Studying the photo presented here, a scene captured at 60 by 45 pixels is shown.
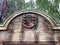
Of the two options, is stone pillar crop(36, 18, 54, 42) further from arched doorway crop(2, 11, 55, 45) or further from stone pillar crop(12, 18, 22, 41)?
stone pillar crop(12, 18, 22, 41)

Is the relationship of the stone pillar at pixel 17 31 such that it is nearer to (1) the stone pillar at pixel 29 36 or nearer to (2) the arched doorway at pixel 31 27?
(2) the arched doorway at pixel 31 27

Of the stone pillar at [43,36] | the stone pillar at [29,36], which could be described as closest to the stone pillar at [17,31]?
the stone pillar at [29,36]

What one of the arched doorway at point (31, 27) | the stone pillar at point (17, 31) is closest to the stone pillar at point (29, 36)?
the arched doorway at point (31, 27)

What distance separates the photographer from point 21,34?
8555 mm

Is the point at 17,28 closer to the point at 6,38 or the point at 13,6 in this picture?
the point at 6,38

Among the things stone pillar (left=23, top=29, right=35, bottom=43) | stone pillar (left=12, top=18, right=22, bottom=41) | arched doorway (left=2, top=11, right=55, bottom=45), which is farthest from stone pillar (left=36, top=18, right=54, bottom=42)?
stone pillar (left=12, top=18, right=22, bottom=41)

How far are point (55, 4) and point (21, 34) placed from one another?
769cm

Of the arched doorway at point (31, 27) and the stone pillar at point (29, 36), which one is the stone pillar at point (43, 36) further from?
the stone pillar at point (29, 36)

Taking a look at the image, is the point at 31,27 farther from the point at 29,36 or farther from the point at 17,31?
the point at 17,31

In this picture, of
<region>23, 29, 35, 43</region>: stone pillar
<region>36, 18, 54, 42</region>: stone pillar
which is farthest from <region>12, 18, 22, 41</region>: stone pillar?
<region>36, 18, 54, 42</region>: stone pillar

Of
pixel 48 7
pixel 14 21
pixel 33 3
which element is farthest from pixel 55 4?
pixel 14 21

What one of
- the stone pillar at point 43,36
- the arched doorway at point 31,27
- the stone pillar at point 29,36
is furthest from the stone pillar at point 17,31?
the stone pillar at point 43,36

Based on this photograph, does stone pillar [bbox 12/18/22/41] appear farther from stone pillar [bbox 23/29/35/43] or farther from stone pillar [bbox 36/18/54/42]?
stone pillar [bbox 36/18/54/42]

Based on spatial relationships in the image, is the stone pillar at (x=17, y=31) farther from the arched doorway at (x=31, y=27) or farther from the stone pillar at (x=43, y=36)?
the stone pillar at (x=43, y=36)
